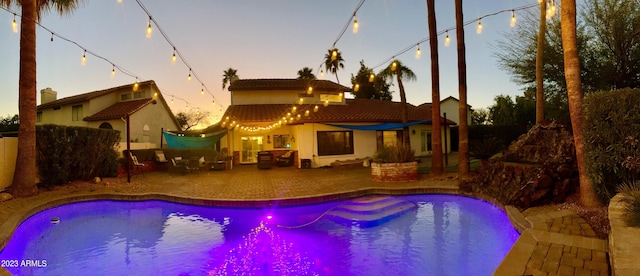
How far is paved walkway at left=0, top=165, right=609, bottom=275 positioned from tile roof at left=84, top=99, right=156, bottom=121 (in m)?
7.63

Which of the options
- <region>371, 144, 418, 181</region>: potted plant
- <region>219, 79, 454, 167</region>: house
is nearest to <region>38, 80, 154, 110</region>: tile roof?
<region>219, 79, 454, 167</region>: house

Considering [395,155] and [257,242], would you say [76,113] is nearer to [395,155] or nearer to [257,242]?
[395,155]

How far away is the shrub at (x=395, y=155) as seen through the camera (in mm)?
10039

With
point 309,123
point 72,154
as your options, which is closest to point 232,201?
point 72,154

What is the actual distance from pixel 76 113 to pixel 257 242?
2068 centimetres

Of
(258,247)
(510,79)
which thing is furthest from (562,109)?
(258,247)

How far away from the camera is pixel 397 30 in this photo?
46.4 feet

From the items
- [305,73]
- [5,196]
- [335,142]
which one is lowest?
[5,196]

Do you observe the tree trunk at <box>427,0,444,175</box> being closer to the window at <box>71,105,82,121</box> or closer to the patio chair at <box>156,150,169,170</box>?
the patio chair at <box>156,150,169,170</box>

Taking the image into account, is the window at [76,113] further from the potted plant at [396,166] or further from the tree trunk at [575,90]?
the tree trunk at [575,90]

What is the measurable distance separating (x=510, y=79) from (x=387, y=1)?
29.8 feet

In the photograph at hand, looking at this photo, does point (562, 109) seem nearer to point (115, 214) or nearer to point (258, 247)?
point (258, 247)

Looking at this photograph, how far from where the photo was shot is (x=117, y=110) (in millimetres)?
19469

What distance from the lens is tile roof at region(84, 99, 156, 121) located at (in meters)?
18.4
